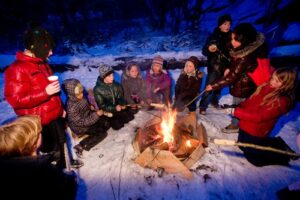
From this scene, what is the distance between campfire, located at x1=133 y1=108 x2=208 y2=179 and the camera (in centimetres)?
A: 369

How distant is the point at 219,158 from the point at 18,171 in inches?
136

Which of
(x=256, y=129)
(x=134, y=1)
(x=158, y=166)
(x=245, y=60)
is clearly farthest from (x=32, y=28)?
(x=134, y=1)

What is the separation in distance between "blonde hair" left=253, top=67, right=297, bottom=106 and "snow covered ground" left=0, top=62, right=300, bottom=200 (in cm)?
138

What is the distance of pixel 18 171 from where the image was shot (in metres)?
1.79

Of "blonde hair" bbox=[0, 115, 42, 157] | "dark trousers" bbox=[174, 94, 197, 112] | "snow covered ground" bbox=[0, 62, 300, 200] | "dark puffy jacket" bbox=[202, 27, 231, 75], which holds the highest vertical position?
"dark puffy jacket" bbox=[202, 27, 231, 75]

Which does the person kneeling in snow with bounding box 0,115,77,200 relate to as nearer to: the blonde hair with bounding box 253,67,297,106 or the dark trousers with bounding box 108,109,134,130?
the dark trousers with bounding box 108,109,134,130

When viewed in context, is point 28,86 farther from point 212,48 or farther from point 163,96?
point 212,48

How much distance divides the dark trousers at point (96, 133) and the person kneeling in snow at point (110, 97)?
0.20m

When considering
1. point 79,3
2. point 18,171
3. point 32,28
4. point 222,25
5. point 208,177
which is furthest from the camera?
point 79,3

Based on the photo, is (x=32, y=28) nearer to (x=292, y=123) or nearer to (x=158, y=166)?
(x=158, y=166)

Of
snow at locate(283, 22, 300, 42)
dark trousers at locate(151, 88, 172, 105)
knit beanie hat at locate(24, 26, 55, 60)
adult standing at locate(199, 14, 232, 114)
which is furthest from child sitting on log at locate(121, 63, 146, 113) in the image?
snow at locate(283, 22, 300, 42)

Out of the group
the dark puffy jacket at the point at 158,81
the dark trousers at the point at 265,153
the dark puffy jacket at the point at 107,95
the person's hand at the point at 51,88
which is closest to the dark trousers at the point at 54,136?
the person's hand at the point at 51,88

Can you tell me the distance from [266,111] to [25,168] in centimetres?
345

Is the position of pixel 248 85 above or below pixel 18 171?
above
